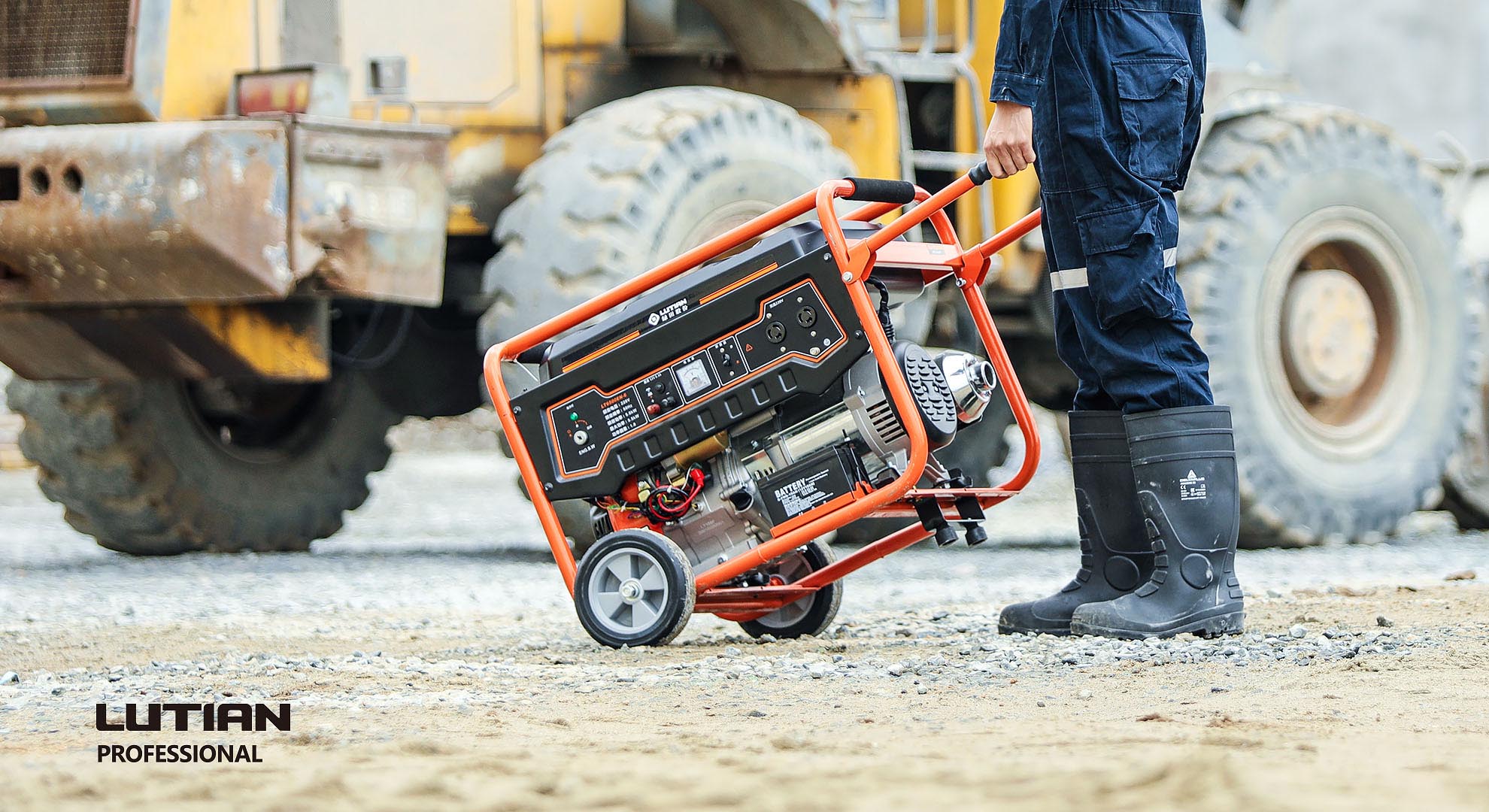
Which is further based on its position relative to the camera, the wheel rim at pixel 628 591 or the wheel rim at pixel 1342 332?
the wheel rim at pixel 1342 332

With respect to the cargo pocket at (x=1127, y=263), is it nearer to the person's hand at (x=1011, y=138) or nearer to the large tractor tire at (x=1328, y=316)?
the person's hand at (x=1011, y=138)

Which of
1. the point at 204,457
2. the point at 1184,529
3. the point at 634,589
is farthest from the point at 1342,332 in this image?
the point at 204,457

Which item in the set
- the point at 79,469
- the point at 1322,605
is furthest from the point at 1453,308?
the point at 79,469

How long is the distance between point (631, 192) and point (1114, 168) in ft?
5.84

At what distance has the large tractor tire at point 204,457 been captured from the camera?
577 cm

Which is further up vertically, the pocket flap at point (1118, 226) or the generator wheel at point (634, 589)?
the pocket flap at point (1118, 226)

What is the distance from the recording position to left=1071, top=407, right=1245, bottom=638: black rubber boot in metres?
3.34

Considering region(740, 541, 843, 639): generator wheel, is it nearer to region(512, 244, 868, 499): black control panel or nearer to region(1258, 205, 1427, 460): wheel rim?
region(512, 244, 868, 499): black control panel

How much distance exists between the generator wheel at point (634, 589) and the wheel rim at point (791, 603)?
30cm

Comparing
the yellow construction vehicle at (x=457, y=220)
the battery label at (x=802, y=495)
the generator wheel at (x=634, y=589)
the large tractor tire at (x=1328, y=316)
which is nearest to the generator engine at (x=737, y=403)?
the battery label at (x=802, y=495)

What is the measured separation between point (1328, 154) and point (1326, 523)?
122cm

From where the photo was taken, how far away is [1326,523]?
593 cm

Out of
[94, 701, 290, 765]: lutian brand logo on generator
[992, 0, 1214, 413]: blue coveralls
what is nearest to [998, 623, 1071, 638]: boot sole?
[992, 0, 1214, 413]: blue coveralls

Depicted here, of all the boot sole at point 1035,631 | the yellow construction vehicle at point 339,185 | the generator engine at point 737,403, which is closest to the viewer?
the generator engine at point 737,403
